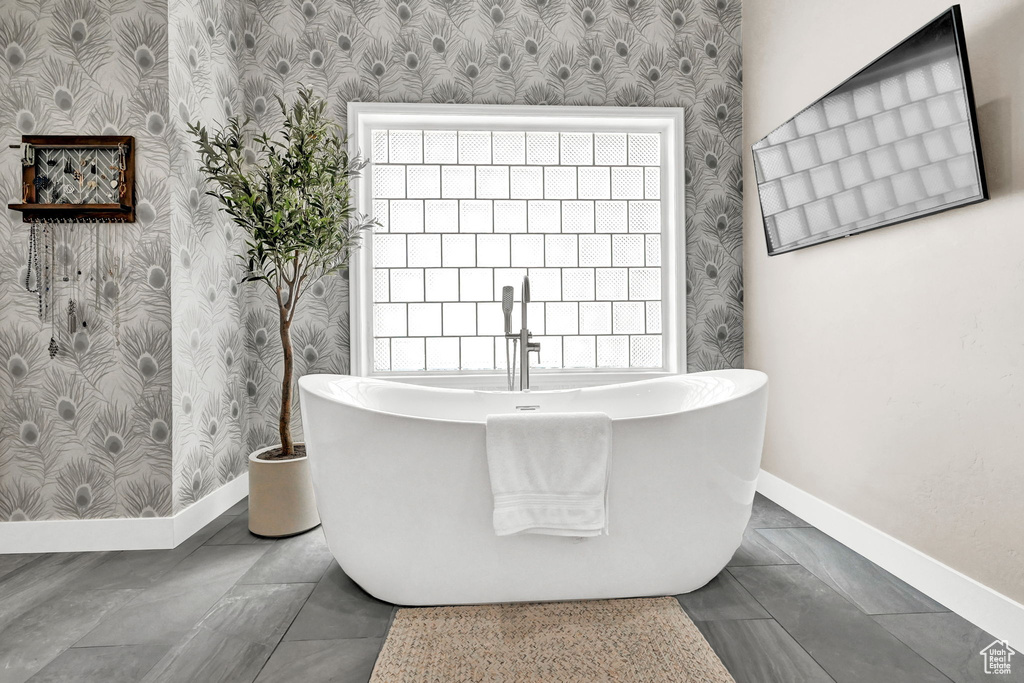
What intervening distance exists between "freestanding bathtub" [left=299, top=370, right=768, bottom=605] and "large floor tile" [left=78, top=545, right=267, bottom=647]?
0.47 meters

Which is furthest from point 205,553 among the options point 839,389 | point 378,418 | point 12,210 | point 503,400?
point 839,389

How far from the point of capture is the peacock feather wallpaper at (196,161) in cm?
214

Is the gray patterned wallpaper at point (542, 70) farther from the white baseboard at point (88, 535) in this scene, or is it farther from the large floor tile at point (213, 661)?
the large floor tile at point (213, 661)

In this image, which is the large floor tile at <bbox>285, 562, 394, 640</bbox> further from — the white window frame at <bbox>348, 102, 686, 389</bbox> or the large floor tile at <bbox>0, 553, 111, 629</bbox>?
the white window frame at <bbox>348, 102, 686, 389</bbox>

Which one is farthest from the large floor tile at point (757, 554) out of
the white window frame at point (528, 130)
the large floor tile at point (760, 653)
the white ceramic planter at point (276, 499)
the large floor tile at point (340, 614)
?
the white ceramic planter at point (276, 499)

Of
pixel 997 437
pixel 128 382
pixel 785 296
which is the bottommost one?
pixel 997 437

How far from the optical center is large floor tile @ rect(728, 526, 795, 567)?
2.00 m

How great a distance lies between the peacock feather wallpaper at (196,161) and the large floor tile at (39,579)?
0.59 ft

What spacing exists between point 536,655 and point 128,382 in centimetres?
191

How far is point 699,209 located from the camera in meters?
3.00

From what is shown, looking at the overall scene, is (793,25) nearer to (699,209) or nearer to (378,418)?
(699,209)

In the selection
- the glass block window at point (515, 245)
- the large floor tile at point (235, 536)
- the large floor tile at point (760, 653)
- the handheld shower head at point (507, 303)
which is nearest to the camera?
the large floor tile at point (760, 653)

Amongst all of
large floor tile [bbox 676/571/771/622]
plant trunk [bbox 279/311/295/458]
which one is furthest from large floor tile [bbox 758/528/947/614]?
plant trunk [bbox 279/311/295/458]

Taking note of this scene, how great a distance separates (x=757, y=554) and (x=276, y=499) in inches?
77.6
